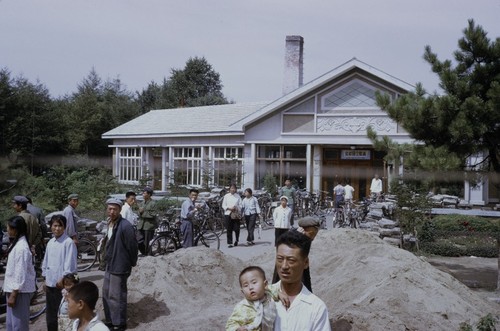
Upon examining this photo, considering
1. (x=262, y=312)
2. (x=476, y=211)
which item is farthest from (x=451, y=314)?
(x=476, y=211)

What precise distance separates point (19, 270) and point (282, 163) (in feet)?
71.8

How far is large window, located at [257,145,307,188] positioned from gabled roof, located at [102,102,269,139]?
1841mm

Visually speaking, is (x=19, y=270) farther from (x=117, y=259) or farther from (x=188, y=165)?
(x=188, y=165)

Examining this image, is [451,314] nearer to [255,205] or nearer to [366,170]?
[255,205]

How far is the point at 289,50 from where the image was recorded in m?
32.3

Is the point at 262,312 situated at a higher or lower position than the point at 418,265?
higher

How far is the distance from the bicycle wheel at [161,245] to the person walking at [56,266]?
6.69m

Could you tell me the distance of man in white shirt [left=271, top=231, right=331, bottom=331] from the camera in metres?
3.31

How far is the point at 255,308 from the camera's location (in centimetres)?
371

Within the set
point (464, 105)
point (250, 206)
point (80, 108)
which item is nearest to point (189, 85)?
point (80, 108)

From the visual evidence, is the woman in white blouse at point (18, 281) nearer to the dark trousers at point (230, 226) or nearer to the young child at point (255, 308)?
the young child at point (255, 308)

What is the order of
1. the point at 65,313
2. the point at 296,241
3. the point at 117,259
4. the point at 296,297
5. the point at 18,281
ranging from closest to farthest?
the point at 296,297 → the point at 296,241 → the point at 65,313 → the point at 18,281 → the point at 117,259

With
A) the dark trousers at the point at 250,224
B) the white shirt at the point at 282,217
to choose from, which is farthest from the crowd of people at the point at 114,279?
the dark trousers at the point at 250,224

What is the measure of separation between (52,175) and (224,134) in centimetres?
871
